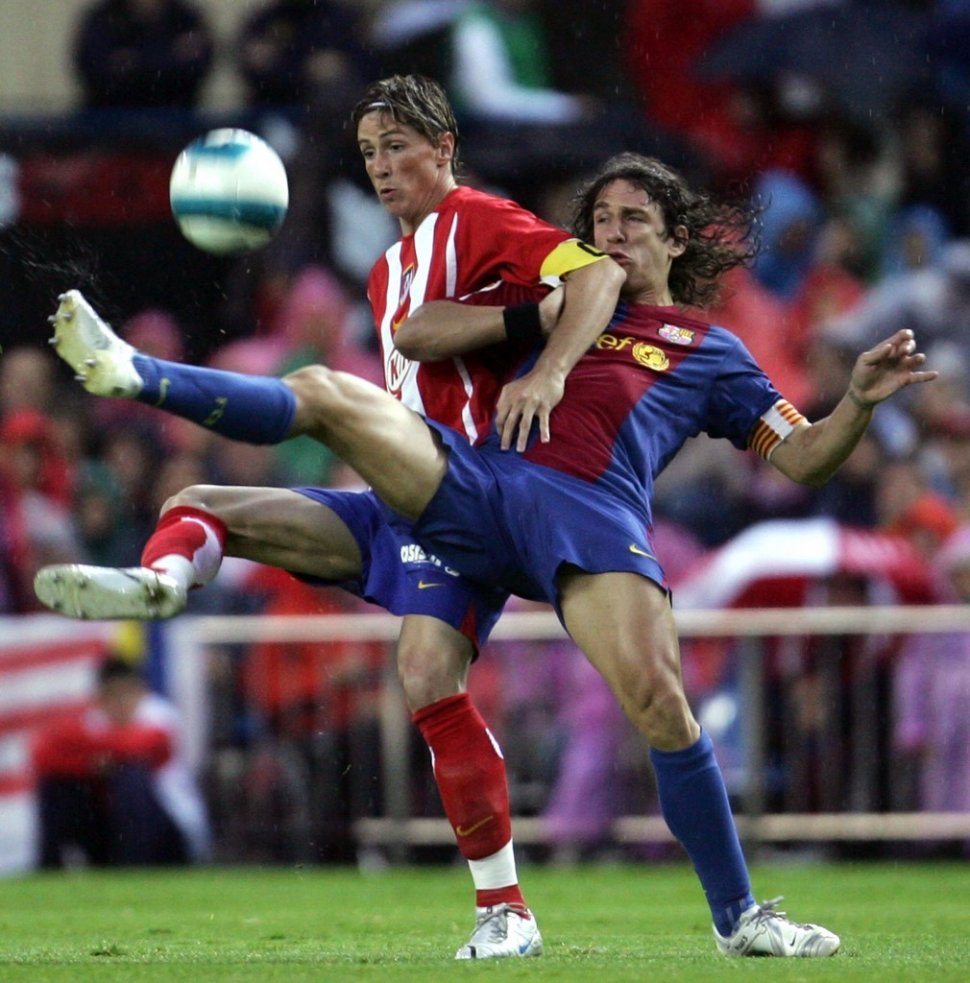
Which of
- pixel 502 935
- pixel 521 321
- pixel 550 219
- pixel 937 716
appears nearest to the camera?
pixel 502 935

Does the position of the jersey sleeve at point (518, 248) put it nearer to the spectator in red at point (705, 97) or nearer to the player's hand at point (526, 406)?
the player's hand at point (526, 406)

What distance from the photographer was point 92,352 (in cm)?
520

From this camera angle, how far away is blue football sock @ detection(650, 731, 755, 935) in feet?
19.4

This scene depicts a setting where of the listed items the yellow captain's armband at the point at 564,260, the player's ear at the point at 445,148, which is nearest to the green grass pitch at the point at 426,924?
the yellow captain's armband at the point at 564,260

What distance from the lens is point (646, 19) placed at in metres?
14.8

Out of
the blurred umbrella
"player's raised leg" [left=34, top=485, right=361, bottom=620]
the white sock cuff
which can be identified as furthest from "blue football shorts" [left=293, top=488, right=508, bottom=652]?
the blurred umbrella

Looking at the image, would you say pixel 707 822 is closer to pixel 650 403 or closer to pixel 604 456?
pixel 604 456

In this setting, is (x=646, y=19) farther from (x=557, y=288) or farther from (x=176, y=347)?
(x=557, y=288)

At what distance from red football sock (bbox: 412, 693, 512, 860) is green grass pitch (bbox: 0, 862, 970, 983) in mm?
352

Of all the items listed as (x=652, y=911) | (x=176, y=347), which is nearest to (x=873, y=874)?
(x=652, y=911)

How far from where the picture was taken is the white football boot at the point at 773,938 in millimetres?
5855

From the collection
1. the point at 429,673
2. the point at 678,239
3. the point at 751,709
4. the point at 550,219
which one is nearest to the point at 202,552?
the point at 429,673

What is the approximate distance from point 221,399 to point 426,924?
109 inches

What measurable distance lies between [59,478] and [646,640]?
6.85 meters
